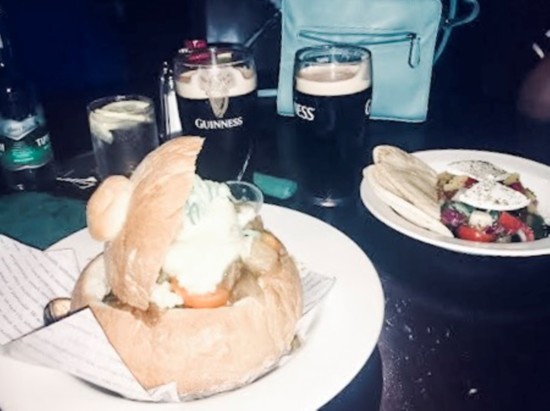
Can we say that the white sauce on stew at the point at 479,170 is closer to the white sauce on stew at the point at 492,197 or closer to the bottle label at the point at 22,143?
the white sauce on stew at the point at 492,197

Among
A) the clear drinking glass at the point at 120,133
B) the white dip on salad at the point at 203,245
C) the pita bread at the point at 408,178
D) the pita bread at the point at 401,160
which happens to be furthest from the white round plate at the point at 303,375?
the clear drinking glass at the point at 120,133

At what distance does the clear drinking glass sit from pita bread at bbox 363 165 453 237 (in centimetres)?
56

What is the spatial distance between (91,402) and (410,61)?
1265 millimetres

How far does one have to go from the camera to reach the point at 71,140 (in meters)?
1.69

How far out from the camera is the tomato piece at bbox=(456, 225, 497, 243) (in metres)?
1.24

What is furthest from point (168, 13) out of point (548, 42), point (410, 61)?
point (410, 61)

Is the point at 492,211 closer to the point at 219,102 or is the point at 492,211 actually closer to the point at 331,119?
the point at 331,119

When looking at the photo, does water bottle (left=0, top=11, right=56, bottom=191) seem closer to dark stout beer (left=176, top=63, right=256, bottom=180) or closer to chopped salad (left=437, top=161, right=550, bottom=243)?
dark stout beer (left=176, top=63, right=256, bottom=180)

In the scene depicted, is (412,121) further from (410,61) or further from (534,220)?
(534,220)

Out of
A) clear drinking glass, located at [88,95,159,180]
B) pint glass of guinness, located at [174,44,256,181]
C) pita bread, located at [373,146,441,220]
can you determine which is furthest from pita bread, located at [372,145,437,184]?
clear drinking glass, located at [88,95,159,180]

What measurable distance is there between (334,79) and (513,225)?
0.49 metres

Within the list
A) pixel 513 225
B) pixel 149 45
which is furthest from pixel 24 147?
pixel 149 45

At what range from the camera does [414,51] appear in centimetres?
173

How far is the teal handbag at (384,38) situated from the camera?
5.61 ft
